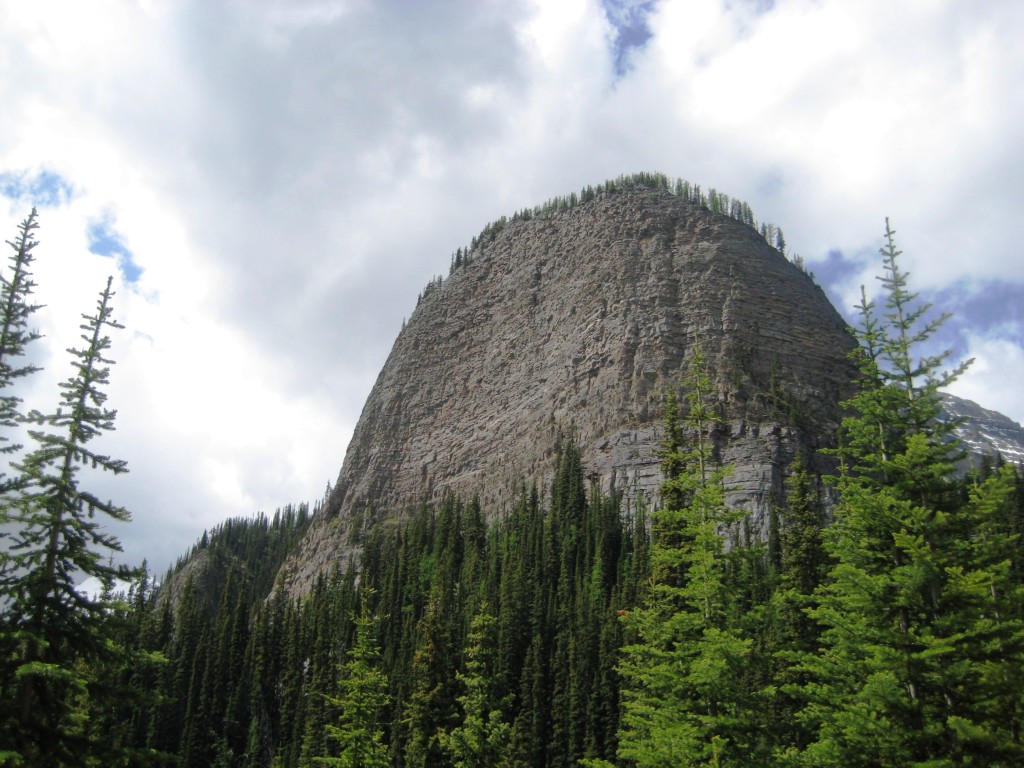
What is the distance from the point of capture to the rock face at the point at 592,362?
126 meters

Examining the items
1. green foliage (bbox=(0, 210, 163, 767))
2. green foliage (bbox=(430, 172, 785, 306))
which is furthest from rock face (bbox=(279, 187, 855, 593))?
green foliage (bbox=(0, 210, 163, 767))

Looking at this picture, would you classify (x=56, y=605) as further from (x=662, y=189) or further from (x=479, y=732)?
(x=662, y=189)

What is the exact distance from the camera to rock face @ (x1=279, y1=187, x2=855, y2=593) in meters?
126

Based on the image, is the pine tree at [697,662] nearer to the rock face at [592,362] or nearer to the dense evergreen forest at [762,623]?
the dense evergreen forest at [762,623]

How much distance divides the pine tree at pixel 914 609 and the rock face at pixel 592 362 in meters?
84.9

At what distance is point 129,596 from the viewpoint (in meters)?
125

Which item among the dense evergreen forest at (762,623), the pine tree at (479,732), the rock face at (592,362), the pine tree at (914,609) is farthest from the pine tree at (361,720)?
the rock face at (592,362)

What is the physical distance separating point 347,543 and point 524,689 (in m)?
86.9

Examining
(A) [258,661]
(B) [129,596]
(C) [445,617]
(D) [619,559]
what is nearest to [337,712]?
(C) [445,617]

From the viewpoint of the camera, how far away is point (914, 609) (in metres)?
23.7

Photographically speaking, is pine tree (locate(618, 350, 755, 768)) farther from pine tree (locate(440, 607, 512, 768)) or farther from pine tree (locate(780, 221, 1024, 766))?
pine tree (locate(440, 607, 512, 768))

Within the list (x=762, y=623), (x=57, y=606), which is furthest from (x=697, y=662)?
(x=57, y=606)

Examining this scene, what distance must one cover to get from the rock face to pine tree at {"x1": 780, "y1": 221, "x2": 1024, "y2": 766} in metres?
84.9

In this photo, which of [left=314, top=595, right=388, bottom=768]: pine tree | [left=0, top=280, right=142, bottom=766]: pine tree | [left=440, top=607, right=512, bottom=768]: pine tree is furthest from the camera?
[left=440, top=607, right=512, bottom=768]: pine tree
